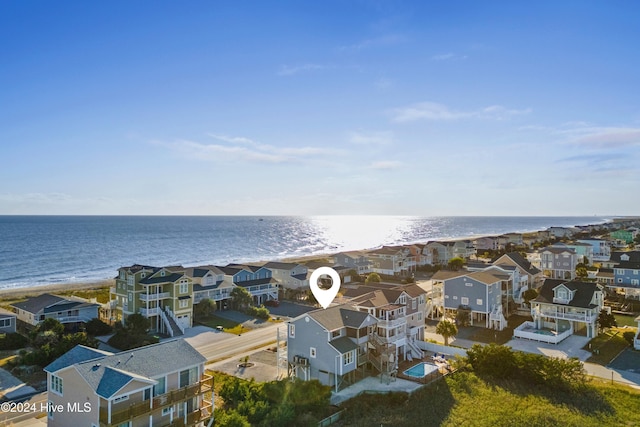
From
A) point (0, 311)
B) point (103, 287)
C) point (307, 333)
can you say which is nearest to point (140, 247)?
point (103, 287)

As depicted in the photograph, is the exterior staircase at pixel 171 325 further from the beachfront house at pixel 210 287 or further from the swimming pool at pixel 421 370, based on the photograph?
the swimming pool at pixel 421 370

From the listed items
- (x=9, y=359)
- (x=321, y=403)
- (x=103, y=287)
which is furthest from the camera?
(x=103, y=287)

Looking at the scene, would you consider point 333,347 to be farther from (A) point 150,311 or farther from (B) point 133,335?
(A) point 150,311

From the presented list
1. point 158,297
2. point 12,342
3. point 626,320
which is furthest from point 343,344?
point 626,320

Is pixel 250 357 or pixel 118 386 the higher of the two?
pixel 118 386

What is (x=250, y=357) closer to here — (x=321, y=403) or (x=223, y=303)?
(x=321, y=403)

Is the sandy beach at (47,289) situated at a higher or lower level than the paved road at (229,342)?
lower

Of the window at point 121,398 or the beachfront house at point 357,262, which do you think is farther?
the beachfront house at point 357,262

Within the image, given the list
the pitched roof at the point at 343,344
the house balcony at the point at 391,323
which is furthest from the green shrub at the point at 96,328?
the house balcony at the point at 391,323
